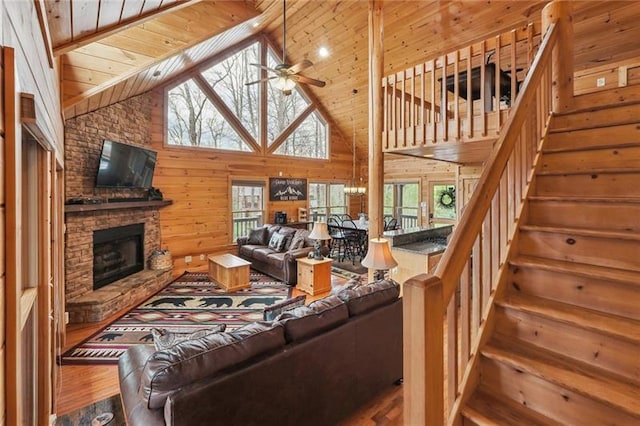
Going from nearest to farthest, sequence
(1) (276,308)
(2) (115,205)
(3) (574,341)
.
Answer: (3) (574,341) → (1) (276,308) → (2) (115,205)

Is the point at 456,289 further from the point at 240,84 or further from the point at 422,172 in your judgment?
the point at 422,172

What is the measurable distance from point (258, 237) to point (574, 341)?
6166mm

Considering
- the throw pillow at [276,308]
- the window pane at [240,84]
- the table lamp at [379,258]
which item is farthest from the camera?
the window pane at [240,84]

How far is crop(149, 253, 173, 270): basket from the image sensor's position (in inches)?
229

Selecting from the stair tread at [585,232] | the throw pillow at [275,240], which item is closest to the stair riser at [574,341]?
the stair tread at [585,232]

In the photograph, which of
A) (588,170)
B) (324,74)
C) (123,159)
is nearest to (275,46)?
(324,74)

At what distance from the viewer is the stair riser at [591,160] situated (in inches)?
78.4

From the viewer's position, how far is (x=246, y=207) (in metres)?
7.93

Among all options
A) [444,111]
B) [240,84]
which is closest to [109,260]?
[240,84]

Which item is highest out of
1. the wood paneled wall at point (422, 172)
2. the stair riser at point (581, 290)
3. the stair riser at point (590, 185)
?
the wood paneled wall at point (422, 172)

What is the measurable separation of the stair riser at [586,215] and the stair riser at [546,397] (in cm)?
100

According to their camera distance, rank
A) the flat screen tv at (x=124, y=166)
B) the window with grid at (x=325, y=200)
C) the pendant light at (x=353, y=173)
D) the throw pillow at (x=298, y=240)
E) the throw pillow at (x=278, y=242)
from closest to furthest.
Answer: the flat screen tv at (x=124, y=166) < the throw pillow at (x=298, y=240) < the throw pillow at (x=278, y=242) < the pendant light at (x=353, y=173) < the window with grid at (x=325, y=200)

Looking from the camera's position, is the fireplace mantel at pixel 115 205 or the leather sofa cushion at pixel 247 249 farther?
the leather sofa cushion at pixel 247 249

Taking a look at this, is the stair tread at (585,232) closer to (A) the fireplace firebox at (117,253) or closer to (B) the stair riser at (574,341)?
(B) the stair riser at (574,341)
